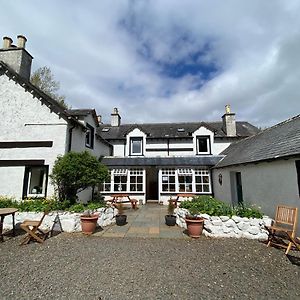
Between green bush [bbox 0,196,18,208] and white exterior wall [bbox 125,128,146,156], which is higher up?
white exterior wall [bbox 125,128,146,156]

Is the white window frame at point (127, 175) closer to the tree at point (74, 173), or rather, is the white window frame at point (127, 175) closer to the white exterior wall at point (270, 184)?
the tree at point (74, 173)

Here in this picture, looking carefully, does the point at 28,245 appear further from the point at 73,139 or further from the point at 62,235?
the point at 73,139

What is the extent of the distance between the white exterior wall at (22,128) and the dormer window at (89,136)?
2855 mm

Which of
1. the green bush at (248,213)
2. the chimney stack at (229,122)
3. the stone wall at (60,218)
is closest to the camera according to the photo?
the green bush at (248,213)

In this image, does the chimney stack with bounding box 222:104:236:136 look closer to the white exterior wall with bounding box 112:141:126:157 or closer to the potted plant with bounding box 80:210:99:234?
the white exterior wall with bounding box 112:141:126:157

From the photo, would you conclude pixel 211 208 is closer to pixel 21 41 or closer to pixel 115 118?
pixel 21 41

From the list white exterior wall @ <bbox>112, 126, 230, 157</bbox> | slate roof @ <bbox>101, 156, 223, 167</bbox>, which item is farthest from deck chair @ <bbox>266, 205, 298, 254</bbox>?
white exterior wall @ <bbox>112, 126, 230, 157</bbox>

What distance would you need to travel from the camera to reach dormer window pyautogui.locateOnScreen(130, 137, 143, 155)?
732 inches

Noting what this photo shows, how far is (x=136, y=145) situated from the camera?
1875 cm

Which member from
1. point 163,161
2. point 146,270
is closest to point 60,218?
point 146,270

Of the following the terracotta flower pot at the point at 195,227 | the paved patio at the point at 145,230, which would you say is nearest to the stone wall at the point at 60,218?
the paved patio at the point at 145,230

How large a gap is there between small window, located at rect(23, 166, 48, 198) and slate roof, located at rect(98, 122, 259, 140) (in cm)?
951

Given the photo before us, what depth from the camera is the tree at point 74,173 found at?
8.83 m

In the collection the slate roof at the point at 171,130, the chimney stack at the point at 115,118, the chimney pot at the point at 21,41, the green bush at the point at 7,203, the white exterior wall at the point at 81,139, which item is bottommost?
the green bush at the point at 7,203
